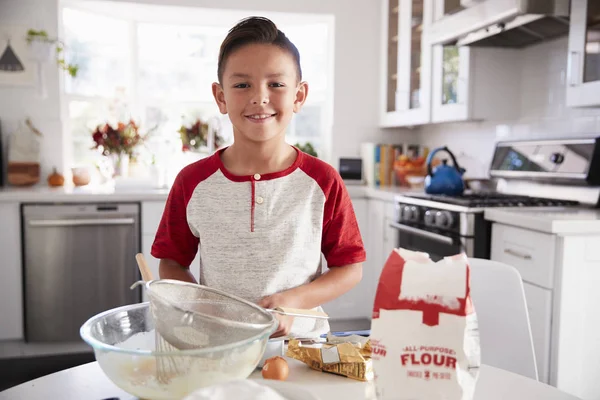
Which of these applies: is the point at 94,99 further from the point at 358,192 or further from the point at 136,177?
the point at 358,192

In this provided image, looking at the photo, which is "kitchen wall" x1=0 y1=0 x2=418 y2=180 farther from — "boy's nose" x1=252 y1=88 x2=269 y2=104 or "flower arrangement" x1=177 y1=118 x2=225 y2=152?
"boy's nose" x1=252 y1=88 x2=269 y2=104

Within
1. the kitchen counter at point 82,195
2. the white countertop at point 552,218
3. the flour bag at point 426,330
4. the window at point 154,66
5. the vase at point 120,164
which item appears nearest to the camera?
the flour bag at point 426,330

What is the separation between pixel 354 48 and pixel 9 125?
7.85ft

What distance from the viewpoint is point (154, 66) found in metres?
3.98

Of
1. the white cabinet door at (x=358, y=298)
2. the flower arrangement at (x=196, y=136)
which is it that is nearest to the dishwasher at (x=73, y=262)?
the flower arrangement at (x=196, y=136)

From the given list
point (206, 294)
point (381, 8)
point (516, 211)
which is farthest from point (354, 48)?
point (206, 294)

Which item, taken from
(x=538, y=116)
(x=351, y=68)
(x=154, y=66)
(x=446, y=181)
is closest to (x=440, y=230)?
(x=446, y=181)

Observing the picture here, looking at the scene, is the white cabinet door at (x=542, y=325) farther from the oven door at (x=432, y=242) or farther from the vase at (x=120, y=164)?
the vase at (x=120, y=164)

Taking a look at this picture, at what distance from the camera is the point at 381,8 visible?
13.2 ft

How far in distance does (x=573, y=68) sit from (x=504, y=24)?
0.40 metres

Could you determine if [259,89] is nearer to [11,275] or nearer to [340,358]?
[340,358]

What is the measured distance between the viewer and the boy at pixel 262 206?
110cm

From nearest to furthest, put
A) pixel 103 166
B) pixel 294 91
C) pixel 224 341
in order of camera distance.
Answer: pixel 224 341
pixel 294 91
pixel 103 166

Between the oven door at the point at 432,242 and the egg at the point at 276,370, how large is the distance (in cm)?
160
